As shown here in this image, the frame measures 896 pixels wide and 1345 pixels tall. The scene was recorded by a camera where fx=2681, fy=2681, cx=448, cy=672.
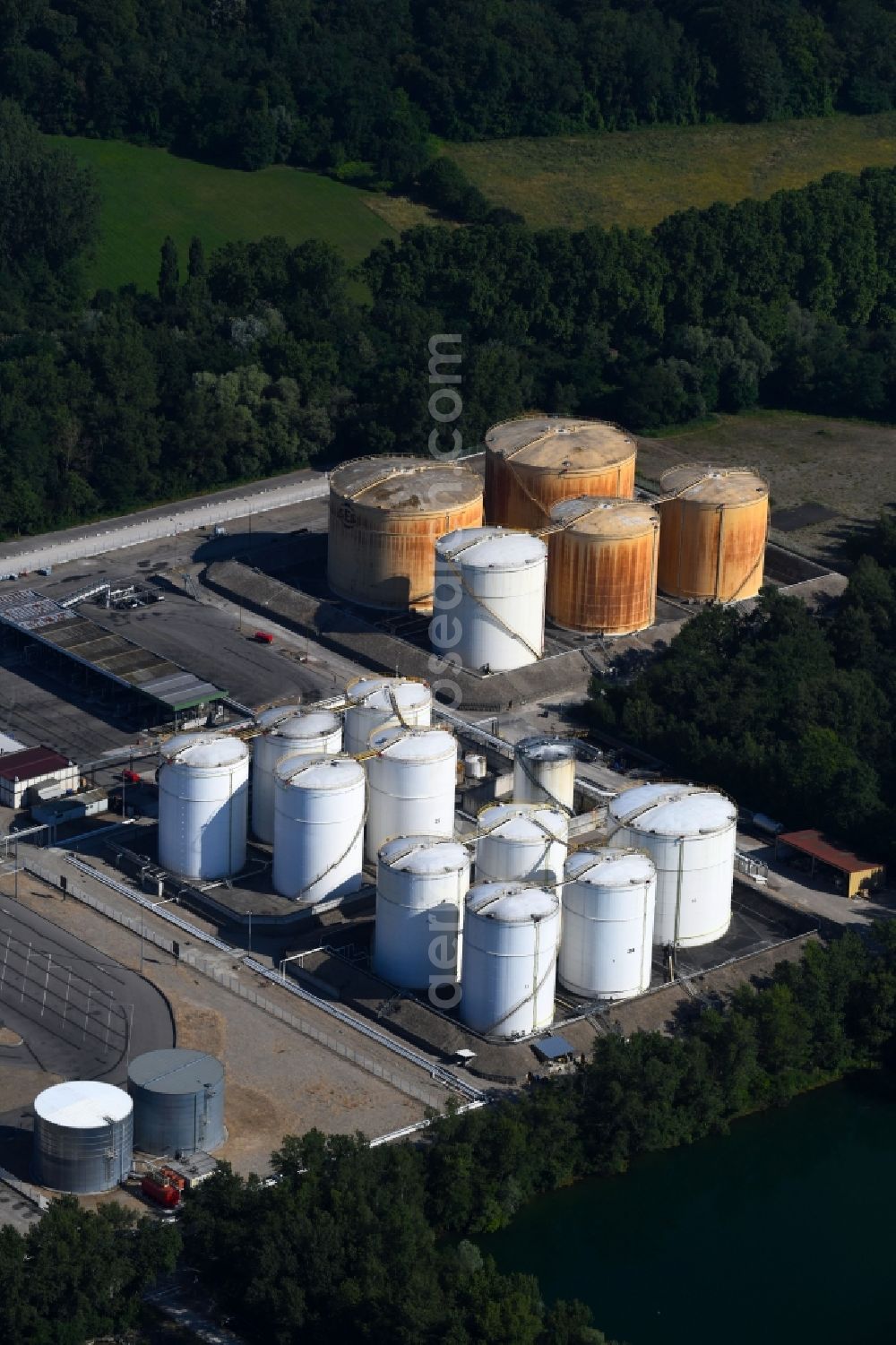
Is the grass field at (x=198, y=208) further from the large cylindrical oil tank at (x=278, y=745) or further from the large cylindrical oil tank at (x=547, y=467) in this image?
the large cylindrical oil tank at (x=278, y=745)

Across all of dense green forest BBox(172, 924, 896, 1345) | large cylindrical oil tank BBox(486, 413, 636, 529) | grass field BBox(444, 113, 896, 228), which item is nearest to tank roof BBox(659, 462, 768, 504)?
large cylindrical oil tank BBox(486, 413, 636, 529)

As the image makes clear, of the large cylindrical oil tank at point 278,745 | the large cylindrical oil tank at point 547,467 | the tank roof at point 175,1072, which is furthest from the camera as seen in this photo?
the large cylindrical oil tank at point 547,467

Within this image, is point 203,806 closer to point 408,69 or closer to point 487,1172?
point 487,1172

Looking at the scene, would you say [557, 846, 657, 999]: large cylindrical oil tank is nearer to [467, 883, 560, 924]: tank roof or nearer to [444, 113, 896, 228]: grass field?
[467, 883, 560, 924]: tank roof

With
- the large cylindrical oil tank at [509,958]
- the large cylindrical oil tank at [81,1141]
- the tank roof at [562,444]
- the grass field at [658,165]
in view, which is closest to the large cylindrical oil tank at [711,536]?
the tank roof at [562,444]

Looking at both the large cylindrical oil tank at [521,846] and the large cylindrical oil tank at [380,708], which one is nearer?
the large cylindrical oil tank at [521,846]

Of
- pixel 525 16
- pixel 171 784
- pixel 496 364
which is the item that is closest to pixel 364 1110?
pixel 171 784

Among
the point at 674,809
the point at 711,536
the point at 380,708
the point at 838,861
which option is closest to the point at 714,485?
the point at 711,536

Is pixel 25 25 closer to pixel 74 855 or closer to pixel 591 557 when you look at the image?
pixel 591 557
